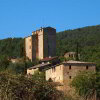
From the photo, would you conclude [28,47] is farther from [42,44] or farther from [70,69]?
[70,69]

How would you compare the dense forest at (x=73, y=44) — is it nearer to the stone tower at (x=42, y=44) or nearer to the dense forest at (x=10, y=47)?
the dense forest at (x=10, y=47)

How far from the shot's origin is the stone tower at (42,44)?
67725mm

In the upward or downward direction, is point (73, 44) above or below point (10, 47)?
above

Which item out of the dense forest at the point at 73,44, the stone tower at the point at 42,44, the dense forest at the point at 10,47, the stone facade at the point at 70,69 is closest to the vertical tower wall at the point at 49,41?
the stone tower at the point at 42,44

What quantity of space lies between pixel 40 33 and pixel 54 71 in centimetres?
3034

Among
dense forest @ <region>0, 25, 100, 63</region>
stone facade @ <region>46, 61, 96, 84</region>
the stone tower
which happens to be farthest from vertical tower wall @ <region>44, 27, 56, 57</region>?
stone facade @ <region>46, 61, 96, 84</region>

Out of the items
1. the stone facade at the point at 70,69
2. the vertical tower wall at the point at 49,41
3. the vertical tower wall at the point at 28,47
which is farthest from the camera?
the vertical tower wall at the point at 28,47

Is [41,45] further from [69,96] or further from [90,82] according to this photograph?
[69,96]

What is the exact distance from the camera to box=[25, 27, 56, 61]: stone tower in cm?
6772

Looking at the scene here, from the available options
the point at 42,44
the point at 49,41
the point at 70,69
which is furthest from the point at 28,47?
the point at 70,69

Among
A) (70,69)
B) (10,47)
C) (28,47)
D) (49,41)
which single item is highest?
(10,47)

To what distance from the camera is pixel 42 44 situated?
224ft

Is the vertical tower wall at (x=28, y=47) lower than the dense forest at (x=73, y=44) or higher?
lower

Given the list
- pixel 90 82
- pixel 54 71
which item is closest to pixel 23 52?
pixel 54 71
